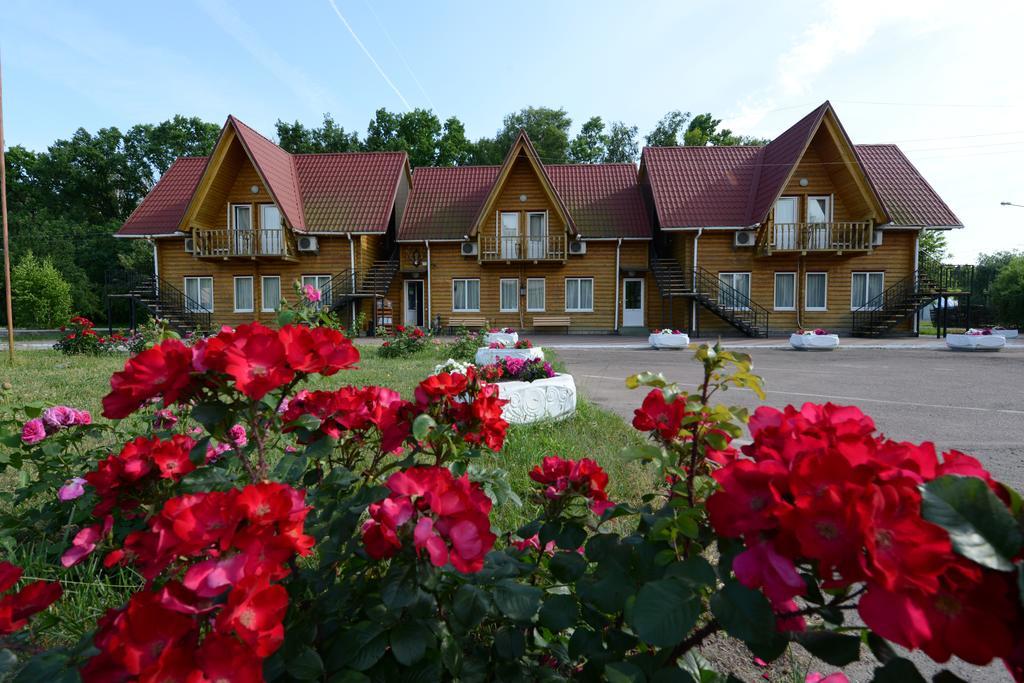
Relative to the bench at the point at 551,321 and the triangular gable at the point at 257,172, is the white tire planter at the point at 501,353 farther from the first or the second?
the triangular gable at the point at 257,172

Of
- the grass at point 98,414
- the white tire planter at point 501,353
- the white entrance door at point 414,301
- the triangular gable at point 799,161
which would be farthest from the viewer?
the white entrance door at point 414,301

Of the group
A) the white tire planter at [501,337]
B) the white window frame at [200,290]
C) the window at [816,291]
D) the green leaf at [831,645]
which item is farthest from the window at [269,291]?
the green leaf at [831,645]

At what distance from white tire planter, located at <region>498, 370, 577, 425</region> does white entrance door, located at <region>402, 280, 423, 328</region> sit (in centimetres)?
1738

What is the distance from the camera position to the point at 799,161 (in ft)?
63.3

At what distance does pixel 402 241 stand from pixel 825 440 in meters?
21.0

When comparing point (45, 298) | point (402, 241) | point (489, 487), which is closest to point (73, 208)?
point (45, 298)

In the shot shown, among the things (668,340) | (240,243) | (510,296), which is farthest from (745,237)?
(240,243)

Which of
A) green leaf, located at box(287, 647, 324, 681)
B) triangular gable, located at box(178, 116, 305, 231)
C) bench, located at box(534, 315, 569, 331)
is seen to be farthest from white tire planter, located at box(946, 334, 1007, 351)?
triangular gable, located at box(178, 116, 305, 231)

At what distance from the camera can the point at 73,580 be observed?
6.97ft

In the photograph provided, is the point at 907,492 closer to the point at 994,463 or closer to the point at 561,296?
the point at 994,463

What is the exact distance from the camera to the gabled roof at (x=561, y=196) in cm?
2102

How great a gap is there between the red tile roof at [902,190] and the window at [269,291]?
74.1ft

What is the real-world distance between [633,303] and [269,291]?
14.8 meters

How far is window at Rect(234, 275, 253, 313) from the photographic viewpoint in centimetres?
2098
